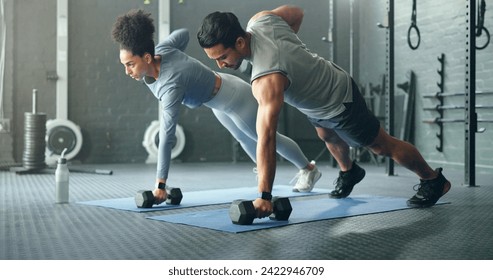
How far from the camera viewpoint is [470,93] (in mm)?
4355

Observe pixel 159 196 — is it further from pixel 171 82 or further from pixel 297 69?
pixel 297 69

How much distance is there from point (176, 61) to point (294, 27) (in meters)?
0.68

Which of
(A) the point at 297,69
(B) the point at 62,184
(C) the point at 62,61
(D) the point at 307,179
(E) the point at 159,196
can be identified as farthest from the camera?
(C) the point at 62,61

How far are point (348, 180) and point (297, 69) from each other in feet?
3.39

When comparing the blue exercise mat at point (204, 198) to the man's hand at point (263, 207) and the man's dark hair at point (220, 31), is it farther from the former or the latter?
the man's dark hair at point (220, 31)

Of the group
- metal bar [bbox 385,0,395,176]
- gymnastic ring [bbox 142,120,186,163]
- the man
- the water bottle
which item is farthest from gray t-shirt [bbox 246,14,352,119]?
gymnastic ring [bbox 142,120,186,163]

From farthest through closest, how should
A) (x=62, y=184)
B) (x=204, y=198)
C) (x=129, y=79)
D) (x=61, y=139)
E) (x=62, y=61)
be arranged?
1. (x=129, y=79)
2. (x=62, y=61)
3. (x=61, y=139)
4. (x=204, y=198)
5. (x=62, y=184)

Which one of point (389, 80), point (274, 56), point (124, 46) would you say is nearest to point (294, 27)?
point (274, 56)

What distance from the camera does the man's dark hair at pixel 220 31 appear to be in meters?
2.52

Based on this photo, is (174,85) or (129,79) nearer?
(174,85)

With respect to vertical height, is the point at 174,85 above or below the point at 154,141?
above

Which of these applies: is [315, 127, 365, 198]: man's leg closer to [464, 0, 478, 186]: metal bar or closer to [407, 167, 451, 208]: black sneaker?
[407, 167, 451, 208]: black sneaker

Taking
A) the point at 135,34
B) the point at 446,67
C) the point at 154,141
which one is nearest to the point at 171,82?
the point at 135,34

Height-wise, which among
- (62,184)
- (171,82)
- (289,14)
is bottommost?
(62,184)
